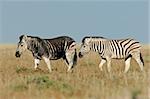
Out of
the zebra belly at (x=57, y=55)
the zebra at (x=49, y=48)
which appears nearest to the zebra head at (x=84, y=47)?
the zebra at (x=49, y=48)

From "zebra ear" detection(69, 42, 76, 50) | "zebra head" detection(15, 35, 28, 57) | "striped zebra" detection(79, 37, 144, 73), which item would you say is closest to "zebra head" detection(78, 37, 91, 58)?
"striped zebra" detection(79, 37, 144, 73)

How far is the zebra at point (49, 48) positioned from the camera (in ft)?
57.8

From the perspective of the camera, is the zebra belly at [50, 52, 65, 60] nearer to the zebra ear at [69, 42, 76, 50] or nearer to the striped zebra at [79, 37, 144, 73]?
the zebra ear at [69, 42, 76, 50]

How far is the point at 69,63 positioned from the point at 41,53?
4.01 ft

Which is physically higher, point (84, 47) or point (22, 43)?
point (22, 43)

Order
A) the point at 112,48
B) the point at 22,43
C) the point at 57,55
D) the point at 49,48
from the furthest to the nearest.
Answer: the point at 112,48
the point at 57,55
the point at 49,48
the point at 22,43

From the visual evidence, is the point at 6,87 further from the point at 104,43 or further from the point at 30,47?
the point at 104,43

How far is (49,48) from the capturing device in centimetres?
1798

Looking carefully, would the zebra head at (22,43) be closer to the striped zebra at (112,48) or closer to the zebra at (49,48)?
the zebra at (49,48)

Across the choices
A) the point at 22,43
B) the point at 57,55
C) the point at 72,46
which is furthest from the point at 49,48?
the point at 22,43

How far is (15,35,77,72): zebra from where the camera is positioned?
17.6 meters

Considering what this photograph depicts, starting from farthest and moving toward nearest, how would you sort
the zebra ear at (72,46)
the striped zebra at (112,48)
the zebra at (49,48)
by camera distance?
1. the striped zebra at (112,48)
2. the zebra ear at (72,46)
3. the zebra at (49,48)

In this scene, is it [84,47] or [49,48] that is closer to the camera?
[49,48]

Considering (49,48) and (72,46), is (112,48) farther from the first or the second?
(49,48)
